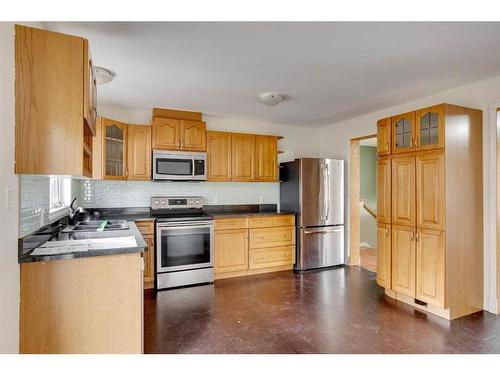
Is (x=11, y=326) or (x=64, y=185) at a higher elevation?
(x=64, y=185)

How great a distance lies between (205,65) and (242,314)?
7.63 ft

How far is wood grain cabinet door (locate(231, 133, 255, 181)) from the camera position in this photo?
4.49 m

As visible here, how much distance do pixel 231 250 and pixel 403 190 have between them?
223cm

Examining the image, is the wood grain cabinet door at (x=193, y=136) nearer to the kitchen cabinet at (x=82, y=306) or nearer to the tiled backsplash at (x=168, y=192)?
the tiled backsplash at (x=168, y=192)

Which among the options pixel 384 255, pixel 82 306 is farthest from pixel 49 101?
pixel 384 255

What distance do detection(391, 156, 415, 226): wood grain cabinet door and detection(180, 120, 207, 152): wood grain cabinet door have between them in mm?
2417

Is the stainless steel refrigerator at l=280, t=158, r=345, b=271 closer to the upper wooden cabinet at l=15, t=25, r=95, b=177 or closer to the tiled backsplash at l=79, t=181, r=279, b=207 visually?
the tiled backsplash at l=79, t=181, r=279, b=207

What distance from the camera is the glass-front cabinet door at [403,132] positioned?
317 cm

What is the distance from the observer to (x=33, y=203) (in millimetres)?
1895

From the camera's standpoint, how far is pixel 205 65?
268 cm

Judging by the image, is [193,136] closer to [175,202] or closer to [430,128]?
[175,202]

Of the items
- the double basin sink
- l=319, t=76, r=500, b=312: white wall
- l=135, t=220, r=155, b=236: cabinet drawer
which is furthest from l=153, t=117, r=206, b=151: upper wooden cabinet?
l=319, t=76, r=500, b=312: white wall

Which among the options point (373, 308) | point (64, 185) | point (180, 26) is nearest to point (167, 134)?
point (64, 185)
